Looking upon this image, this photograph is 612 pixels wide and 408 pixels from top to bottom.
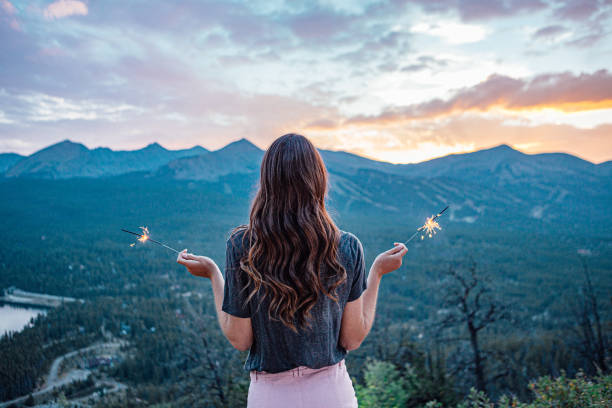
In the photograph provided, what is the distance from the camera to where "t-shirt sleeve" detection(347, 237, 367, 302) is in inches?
76.2

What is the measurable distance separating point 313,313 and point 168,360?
6894 cm

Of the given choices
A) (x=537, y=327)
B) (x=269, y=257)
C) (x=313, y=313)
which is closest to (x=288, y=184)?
(x=269, y=257)

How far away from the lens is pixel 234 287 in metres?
1.81

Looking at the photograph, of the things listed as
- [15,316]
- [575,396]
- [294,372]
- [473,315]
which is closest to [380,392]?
[575,396]

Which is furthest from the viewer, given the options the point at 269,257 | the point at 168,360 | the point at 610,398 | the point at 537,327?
the point at 537,327

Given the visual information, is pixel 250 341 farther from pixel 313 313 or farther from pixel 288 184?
pixel 288 184

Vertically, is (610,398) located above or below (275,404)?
below

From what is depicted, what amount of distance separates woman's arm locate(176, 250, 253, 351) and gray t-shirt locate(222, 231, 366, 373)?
0.04m

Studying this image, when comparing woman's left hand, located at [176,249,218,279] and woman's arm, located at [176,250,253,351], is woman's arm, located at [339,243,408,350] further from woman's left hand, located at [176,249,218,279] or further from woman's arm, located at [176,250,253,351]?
woman's left hand, located at [176,249,218,279]

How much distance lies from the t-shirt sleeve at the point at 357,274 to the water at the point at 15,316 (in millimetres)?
102059

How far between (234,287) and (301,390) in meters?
0.68

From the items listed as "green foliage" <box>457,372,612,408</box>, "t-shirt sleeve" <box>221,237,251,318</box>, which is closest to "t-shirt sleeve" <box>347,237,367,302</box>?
"t-shirt sleeve" <box>221,237,251,318</box>

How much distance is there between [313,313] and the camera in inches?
73.3

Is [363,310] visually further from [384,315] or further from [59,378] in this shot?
[59,378]
